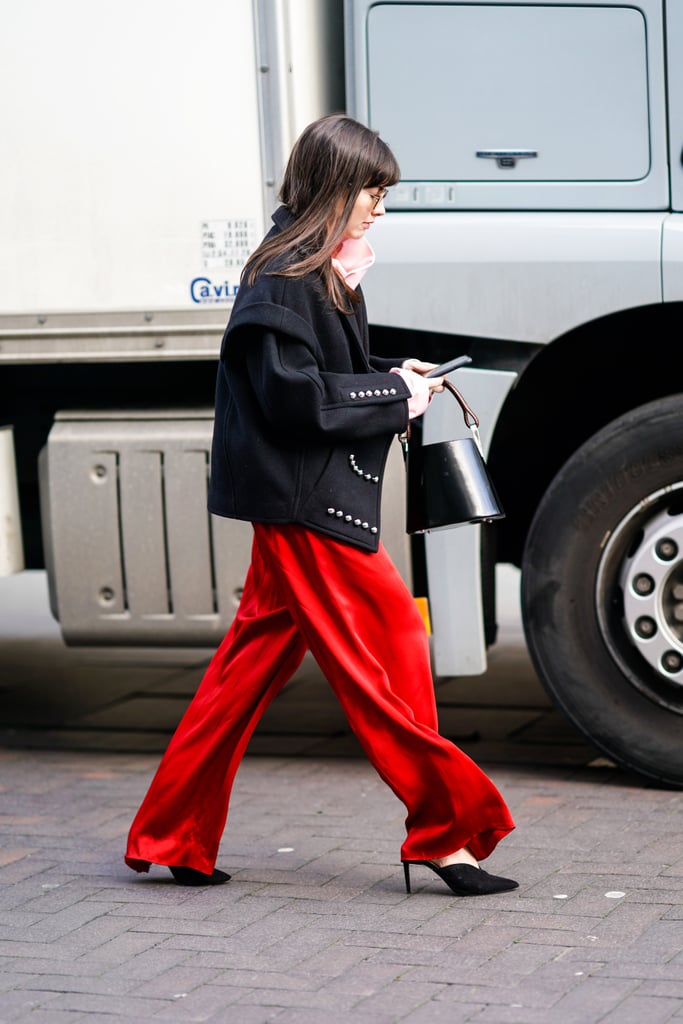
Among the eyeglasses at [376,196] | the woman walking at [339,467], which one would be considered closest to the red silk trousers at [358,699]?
the woman walking at [339,467]

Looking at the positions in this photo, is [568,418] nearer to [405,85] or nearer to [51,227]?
[405,85]

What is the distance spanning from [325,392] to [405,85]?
134 cm

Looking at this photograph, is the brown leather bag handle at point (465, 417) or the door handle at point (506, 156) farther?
the door handle at point (506, 156)

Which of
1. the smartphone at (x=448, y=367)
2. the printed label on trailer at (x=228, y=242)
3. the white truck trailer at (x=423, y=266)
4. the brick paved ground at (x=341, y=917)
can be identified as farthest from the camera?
the printed label on trailer at (x=228, y=242)

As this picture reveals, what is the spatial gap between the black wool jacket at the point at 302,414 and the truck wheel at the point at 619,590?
104 centimetres

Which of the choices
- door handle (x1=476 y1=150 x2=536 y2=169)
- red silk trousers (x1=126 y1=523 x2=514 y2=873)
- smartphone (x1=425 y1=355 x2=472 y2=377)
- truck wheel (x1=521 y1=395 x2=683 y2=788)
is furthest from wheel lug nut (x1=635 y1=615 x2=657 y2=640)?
door handle (x1=476 y1=150 x2=536 y2=169)

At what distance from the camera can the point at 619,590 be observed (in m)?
4.90

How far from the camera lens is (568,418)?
17.7ft

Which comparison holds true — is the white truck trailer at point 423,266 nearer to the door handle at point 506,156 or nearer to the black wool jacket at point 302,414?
the door handle at point 506,156

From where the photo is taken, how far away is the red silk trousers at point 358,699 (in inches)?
155

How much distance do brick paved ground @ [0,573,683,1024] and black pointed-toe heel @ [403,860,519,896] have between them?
40 millimetres

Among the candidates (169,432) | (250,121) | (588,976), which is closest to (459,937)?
(588,976)

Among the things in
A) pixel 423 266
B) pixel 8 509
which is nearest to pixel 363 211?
pixel 423 266

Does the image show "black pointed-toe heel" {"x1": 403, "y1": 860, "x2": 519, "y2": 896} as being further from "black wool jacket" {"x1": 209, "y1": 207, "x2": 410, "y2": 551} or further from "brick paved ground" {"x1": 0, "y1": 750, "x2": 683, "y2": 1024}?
"black wool jacket" {"x1": 209, "y1": 207, "x2": 410, "y2": 551}
